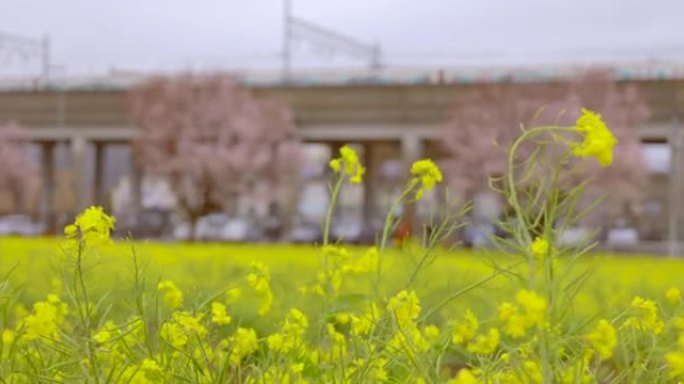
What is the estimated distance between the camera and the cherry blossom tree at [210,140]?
2716 cm

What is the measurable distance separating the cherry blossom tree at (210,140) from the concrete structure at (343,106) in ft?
8.96

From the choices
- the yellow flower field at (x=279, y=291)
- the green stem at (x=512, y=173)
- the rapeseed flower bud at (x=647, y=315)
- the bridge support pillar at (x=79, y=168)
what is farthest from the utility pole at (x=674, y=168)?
the green stem at (x=512, y=173)

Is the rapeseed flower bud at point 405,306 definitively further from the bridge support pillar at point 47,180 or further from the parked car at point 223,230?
the bridge support pillar at point 47,180

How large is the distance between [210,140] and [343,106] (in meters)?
5.65

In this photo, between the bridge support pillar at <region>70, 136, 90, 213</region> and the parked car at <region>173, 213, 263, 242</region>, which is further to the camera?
the bridge support pillar at <region>70, 136, 90, 213</region>

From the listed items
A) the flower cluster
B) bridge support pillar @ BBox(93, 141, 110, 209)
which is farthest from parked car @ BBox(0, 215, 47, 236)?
the flower cluster

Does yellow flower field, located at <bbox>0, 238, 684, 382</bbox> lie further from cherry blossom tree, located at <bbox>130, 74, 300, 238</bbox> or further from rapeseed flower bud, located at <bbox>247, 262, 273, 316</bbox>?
cherry blossom tree, located at <bbox>130, 74, 300, 238</bbox>

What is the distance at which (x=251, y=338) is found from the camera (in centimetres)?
185

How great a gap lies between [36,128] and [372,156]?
11879 mm

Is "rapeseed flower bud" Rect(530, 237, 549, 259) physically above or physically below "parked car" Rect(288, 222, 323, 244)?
above

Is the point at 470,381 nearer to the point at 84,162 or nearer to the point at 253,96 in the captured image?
the point at 253,96

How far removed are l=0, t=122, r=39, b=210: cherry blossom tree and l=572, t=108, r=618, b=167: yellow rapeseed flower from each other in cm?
2760

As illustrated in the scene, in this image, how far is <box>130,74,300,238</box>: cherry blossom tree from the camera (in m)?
27.2

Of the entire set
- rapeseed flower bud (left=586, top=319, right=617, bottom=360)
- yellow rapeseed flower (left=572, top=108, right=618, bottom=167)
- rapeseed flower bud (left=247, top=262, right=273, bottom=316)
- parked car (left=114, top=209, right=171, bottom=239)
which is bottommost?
parked car (left=114, top=209, right=171, bottom=239)
